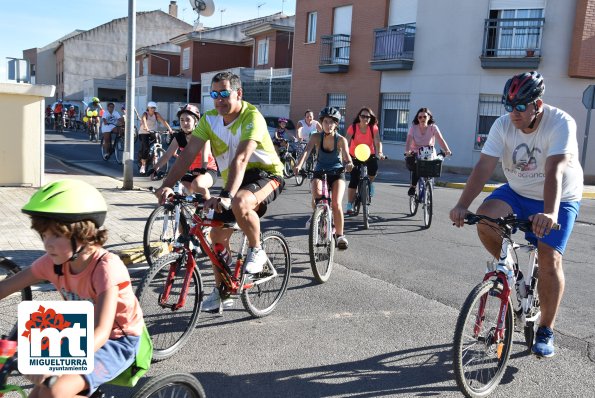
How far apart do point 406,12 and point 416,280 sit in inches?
741

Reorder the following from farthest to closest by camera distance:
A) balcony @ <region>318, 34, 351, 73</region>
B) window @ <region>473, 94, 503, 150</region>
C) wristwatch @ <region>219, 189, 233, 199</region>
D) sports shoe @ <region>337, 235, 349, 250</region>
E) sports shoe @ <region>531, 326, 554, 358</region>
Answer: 1. balcony @ <region>318, 34, 351, 73</region>
2. window @ <region>473, 94, 503, 150</region>
3. sports shoe @ <region>337, 235, 349, 250</region>
4. wristwatch @ <region>219, 189, 233, 199</region>
5. sports shoe @ <region>531, 326, 554, 358</region>

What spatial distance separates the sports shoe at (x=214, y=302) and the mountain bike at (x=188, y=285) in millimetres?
52

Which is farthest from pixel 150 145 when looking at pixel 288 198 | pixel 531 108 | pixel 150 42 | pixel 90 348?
pixel 150 42

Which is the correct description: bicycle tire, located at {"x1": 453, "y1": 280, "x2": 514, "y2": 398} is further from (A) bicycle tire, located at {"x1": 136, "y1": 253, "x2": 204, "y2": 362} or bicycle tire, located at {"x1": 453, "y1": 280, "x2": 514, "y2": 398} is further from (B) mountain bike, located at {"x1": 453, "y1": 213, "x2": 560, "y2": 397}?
(A) bicycle tire, located at {"x1": 136, "y1": 253, "x2": 204, "y2": 362}

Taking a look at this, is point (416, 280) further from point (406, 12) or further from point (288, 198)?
point (406, 12)

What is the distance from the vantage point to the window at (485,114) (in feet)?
66.9

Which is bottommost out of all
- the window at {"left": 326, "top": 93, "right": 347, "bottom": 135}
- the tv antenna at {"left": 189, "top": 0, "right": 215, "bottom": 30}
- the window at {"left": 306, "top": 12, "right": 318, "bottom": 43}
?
the window at {"left": 326, "top": 93, "right": 347, "bottom": 135}

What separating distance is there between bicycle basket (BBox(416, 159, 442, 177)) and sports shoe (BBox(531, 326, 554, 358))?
18.5 ft

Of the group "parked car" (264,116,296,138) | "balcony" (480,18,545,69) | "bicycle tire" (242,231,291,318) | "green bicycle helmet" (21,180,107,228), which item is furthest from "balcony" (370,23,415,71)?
"green bicycle helmet" (21,180,107,228)

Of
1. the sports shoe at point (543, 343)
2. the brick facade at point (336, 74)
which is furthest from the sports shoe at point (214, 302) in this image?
the brick facade at point (336, 74)

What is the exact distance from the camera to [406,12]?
22922mm

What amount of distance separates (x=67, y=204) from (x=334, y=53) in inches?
980

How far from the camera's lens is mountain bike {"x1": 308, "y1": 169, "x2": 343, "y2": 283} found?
591cm

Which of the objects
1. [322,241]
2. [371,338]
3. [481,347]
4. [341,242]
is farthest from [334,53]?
[481,347]
